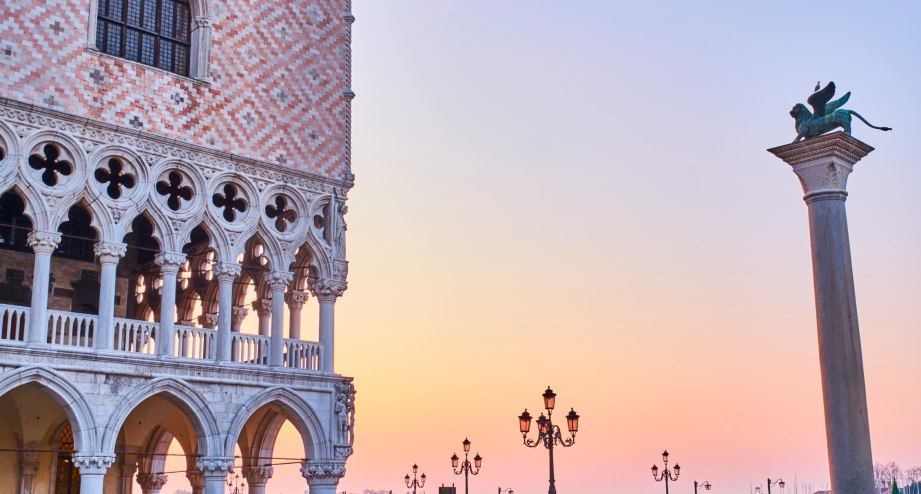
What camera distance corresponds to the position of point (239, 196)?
19.5 meters

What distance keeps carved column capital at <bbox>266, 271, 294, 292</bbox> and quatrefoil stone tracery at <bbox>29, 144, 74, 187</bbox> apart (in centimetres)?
399

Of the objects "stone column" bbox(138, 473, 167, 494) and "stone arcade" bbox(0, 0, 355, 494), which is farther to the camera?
"stone column" bbox(138, 473, 167, 494)

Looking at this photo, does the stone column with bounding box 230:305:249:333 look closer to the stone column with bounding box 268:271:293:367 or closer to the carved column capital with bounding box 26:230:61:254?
the stone column with bounding box 268:271:293:367

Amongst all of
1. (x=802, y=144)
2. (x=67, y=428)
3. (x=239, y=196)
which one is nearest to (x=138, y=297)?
(x=67, y=428)

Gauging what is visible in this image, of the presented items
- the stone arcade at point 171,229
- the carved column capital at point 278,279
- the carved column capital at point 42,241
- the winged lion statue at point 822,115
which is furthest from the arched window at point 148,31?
the winged lion statue at point 822,115

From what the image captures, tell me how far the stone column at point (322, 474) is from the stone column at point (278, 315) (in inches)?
75.5

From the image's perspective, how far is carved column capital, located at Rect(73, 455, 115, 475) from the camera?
16750 millimetres

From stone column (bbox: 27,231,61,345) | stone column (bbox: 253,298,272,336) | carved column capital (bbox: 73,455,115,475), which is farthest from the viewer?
stone column (bbox: 253,298,272,336)

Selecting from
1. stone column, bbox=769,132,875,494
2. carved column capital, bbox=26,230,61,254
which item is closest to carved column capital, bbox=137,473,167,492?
carved column capital, bbox=26,230,61,254

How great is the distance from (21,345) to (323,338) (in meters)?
5.62

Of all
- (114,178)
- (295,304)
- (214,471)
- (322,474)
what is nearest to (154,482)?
(295,304)

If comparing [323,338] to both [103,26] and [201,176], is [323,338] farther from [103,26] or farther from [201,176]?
[103,26]

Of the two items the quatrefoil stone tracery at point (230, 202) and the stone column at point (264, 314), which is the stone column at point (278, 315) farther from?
the stone column at point (264, 314)

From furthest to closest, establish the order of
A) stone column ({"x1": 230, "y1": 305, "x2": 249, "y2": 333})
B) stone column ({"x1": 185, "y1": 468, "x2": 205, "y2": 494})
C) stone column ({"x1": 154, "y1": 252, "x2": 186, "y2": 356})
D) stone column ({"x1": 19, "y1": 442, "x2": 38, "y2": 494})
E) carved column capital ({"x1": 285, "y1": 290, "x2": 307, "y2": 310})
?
stone column ({"x1": 230, "y1": 305, "x2": 249, "y2": 333}) < stone column ({"x1": 185, "y1": 468, "x2": 205, "y2": 494}) < carved column capital ({"x1": 285, "y1": 290, "x2": 307, "y2": 310}) < stone column ({"x1": 19, "y1": 442, "x2": 38, "y2": 494}) < stone column ({"x1": 154, "y1": 252, "x2": 186, "y2": 356})
